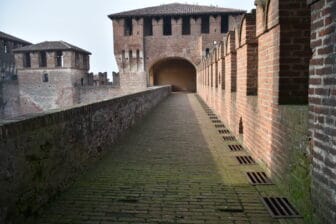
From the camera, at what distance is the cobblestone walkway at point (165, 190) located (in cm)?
338

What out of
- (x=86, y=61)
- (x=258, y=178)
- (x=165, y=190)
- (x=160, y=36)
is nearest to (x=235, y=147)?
(x=258, y=178)

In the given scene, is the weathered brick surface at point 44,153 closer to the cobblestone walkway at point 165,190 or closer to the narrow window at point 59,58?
the cobblestone walkway at point 165,190

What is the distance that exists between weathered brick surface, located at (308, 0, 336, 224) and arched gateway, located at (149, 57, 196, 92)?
34.1 m

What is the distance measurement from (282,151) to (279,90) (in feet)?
2.44

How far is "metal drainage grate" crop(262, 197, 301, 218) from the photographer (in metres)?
3.28

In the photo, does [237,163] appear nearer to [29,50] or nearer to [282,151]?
[282,151]

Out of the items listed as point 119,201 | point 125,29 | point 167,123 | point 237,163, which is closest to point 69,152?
point 119,201

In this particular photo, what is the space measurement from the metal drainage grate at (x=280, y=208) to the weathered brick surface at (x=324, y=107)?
1.79 ft

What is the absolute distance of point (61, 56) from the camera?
39.4 meters

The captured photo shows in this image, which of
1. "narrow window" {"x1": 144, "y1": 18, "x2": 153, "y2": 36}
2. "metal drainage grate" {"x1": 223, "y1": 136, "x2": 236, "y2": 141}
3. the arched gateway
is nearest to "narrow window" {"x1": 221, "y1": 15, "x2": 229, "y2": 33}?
the arched gateway

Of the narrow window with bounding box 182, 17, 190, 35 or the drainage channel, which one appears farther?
the narrow window with bounding box 182, 17, 190, 35

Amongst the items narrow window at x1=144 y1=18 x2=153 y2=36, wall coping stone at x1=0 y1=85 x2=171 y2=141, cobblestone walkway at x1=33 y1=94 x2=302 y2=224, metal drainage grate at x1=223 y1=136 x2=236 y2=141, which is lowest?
cobblestone walkway at x1=33 y1=94 x2=302 y2=224

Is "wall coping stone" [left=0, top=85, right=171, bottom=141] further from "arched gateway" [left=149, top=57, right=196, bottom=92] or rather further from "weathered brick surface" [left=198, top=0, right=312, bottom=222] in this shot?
"arched gateway" [left=149, top=57, right=196, bottom=92]

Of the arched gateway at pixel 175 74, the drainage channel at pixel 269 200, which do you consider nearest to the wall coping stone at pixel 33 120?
the drainage channel at pixel 269 200
